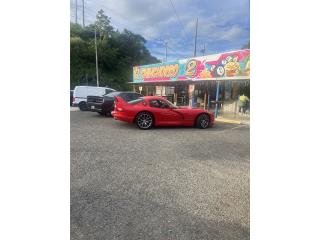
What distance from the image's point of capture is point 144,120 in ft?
19.7

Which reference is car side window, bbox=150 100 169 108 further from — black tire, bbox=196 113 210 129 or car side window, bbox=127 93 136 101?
black tire, bbox=196 113 210 129

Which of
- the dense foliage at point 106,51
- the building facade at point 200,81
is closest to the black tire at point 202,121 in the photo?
the building facade at point 200,81

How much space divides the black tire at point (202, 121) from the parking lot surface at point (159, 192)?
2.56 meters

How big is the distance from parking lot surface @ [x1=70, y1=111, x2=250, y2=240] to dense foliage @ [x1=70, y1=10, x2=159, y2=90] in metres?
1.22

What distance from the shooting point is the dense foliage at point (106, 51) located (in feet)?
6.87

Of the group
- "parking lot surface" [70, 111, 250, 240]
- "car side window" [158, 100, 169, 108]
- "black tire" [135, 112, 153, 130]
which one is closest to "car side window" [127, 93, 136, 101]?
"black tire" [135, 112, 153, 130]

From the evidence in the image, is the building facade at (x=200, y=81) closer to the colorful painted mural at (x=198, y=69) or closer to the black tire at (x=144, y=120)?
the colorful painted mural at (x=198, y=69)

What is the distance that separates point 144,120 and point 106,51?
3.54m

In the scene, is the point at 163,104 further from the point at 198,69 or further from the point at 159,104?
the point at 198,69
